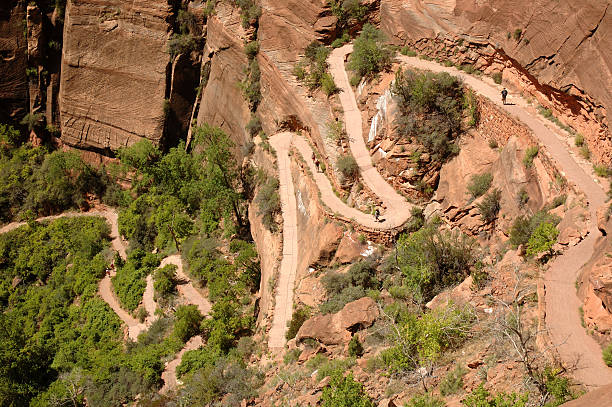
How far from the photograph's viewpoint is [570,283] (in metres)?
16.4

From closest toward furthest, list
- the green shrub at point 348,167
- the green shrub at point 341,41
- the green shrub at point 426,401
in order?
the green shrub at point 426,401, the green shrub at point 348,167, the green shrub at point 341,41

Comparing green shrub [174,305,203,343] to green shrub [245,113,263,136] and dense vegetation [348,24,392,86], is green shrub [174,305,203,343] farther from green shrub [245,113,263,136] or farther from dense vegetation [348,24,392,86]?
dense vegetation [348,24,392,86]

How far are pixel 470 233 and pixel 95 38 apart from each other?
34.6 m

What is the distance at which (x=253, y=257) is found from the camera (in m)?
32.6

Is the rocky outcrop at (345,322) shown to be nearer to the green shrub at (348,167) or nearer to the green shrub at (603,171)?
the green shrub at (348,167)

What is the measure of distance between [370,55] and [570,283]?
1779 centimetres

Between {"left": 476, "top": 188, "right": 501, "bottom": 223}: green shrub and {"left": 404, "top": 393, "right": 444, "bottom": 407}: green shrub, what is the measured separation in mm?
9672

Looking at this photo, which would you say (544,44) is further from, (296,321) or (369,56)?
(296,321)

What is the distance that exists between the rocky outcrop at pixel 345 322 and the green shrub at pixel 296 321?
2.11 meters

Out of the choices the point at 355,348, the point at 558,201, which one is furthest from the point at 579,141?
the point at 355,348

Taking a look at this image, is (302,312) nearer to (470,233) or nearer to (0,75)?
(470,233)

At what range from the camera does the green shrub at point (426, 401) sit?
48.0 feet

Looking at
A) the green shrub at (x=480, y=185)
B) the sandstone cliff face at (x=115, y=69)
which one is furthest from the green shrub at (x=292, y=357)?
the sandstone cliff face at (x=115, y=69)

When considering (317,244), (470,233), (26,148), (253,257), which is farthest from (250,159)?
(26,148)
